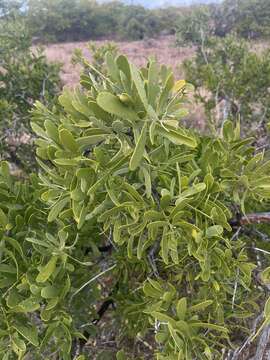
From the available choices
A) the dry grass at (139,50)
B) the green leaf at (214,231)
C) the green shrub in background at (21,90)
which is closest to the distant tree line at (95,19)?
the dry grass at (139,50)

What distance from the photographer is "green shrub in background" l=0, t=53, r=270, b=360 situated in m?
0.98

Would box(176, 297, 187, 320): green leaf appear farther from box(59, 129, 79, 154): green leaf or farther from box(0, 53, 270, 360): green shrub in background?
box(59, 129, 79, 154): green leaf

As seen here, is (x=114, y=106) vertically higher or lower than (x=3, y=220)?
higher

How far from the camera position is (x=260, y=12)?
13.3 m

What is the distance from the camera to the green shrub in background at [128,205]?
3.21ft

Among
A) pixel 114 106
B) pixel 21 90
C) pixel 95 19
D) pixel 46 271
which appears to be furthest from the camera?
pixel 95 19

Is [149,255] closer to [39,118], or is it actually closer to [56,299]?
[56,299]

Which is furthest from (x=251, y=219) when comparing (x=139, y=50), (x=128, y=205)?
(x=139, y=50)

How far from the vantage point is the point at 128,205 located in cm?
102

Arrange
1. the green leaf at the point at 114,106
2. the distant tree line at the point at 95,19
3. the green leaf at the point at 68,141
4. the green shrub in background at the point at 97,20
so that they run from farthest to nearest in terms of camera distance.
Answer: the green shrub in background at the point at 97,20 < the distant tree line at the point at 95,19 < the green leaf at the point at 68,141 < the green leaf at the point at 114,106

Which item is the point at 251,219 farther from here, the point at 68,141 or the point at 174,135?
the point at 68,141

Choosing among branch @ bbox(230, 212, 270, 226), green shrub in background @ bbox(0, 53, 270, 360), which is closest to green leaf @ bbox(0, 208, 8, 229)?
green shrub in background @ bbox(0, 53, 270, 360)

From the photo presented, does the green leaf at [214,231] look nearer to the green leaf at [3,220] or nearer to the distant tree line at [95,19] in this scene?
the green leaf at [3,220]

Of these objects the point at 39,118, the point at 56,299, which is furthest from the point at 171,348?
the point at 39,118
